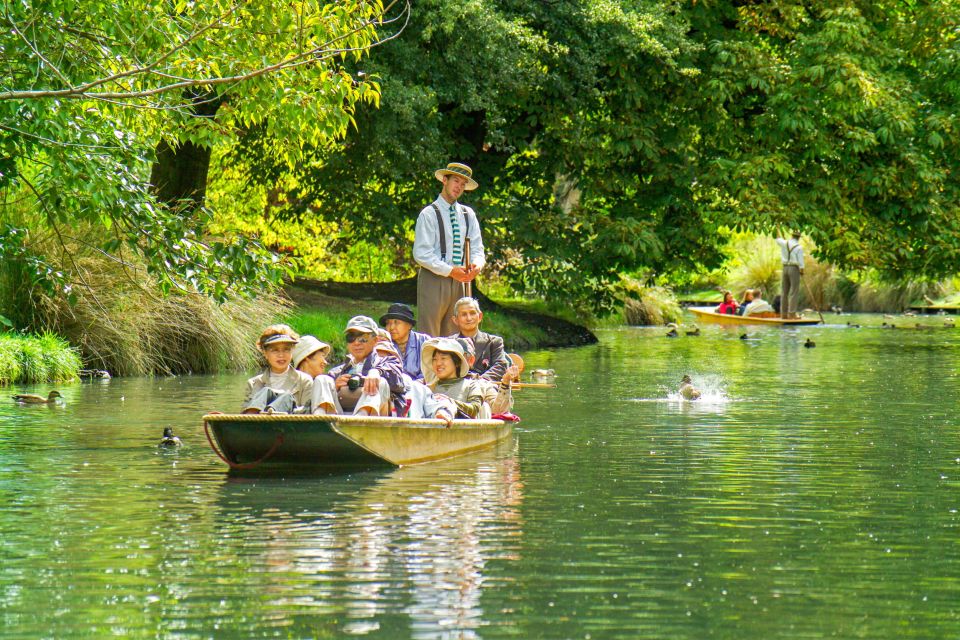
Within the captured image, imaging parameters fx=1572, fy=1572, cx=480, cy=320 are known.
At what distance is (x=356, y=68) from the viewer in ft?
73.7

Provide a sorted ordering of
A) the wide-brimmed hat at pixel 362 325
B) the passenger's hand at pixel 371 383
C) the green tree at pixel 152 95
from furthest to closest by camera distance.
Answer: the green tree at pixel 152 95 < the wide-brimmed hat at pixel 362 325 < the passenger's hand at pixel 371 383

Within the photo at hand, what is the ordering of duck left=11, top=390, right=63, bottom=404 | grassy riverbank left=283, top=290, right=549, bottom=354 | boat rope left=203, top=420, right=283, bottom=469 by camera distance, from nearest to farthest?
boat rope left=203, top=420, right=283, bottom=469, duck left=11, top=390, right=63, bottom=404, grassy riverbank left=283, top=290, right=549, bottom=354

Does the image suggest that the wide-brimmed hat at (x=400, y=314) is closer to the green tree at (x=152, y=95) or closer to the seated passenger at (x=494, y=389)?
the seated passenger at (x=494, y=389)

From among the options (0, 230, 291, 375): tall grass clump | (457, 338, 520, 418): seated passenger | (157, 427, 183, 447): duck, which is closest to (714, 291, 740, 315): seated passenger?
(0, 230, 291, 375): tall grass clump

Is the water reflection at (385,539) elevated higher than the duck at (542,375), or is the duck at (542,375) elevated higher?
the duck at (542,375)

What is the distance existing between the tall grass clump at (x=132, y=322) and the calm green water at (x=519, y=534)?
→ 458 cm

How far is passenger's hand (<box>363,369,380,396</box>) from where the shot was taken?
11258 mm

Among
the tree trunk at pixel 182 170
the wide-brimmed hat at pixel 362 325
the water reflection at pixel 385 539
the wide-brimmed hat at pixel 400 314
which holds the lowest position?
the water reflection at pixel 385 539

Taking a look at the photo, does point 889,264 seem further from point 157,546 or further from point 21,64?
point 157,546

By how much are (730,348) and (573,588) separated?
884 inches

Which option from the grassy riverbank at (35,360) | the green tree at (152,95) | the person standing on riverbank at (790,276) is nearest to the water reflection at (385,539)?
the green tree at (152,95)

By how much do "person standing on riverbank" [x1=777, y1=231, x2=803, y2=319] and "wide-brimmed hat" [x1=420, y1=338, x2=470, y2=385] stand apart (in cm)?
2828

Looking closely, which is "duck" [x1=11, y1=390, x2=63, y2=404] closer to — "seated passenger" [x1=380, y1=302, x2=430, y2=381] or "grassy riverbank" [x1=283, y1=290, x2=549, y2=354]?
"seated passenger" [x1=380, y1=302, x2=430, y2=381]

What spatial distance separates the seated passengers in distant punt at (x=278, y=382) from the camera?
11023 mm
